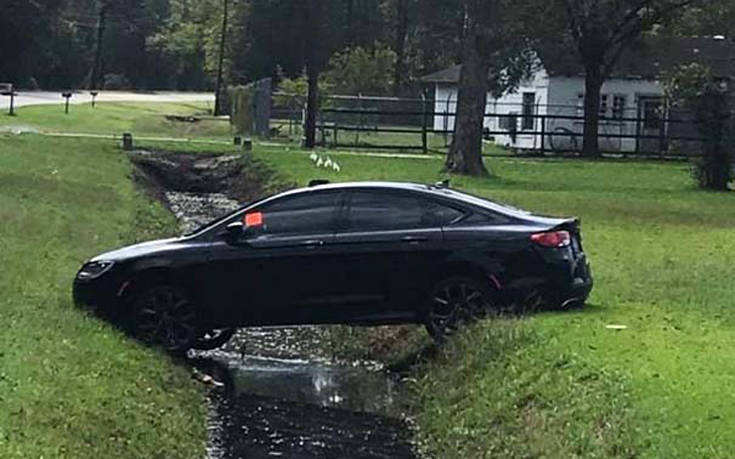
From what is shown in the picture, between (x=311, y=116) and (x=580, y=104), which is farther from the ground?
(x=580, y=104)

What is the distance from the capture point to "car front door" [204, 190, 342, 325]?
1389 cm

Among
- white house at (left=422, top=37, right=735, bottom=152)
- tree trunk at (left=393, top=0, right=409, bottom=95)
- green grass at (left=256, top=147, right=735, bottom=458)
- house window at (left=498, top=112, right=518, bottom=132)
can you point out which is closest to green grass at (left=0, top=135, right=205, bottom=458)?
green grass at (left=256, top=147, right=735, bottom=458)

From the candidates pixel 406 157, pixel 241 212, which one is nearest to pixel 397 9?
pixel 406 157

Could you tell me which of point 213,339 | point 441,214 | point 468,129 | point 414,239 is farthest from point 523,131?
point 414,239

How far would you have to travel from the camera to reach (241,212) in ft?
46.4

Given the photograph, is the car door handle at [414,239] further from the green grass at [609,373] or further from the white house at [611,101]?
the white house at [611,101]

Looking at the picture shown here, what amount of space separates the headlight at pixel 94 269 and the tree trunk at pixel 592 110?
3978 centimetres

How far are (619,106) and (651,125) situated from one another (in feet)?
12.5

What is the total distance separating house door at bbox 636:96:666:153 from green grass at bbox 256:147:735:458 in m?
34.2

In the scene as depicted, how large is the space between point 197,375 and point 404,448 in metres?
2.99

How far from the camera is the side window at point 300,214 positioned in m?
14.0

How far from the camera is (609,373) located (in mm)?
11086

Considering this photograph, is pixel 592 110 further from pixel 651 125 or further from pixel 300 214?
pixel 300 214

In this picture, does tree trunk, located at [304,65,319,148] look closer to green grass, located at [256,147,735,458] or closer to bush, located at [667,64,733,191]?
bush, located at [667,64,733,191]
